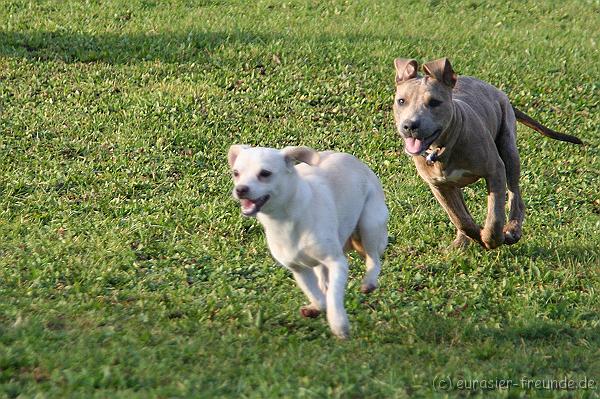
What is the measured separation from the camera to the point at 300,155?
6.97 metres

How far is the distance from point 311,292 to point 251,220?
273 centimetres

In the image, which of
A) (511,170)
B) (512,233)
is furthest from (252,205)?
(511,170)

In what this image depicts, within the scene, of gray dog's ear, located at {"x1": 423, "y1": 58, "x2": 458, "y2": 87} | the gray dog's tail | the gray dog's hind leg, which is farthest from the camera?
the gray dog's tail

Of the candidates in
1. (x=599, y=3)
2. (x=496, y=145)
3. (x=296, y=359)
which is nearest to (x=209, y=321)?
(x=296, y=359)

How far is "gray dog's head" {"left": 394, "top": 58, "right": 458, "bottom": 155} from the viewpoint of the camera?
8.31 metres

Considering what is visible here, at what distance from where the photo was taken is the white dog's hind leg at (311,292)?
24.0ft

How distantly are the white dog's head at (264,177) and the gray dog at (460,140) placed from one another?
5.63 ft

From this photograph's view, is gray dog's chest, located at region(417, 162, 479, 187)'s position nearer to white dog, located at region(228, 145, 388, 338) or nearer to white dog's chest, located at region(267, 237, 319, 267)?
white dog, located at region(228, 145, 388, 338)

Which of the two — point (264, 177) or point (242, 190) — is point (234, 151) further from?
point (242, 190)

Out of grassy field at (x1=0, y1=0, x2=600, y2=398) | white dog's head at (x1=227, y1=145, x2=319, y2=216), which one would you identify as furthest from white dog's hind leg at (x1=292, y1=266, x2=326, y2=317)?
white dog's head at (x1=227, y1=145, x2=319, y2=216)

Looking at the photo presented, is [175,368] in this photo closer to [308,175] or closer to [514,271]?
[308,175]

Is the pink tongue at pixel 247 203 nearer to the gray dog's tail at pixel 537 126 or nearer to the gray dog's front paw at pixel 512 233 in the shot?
the gray dog's front paw at pixel 512 233

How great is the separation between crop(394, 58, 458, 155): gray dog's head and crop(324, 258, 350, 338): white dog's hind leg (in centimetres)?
175

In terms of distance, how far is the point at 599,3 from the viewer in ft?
61.4
